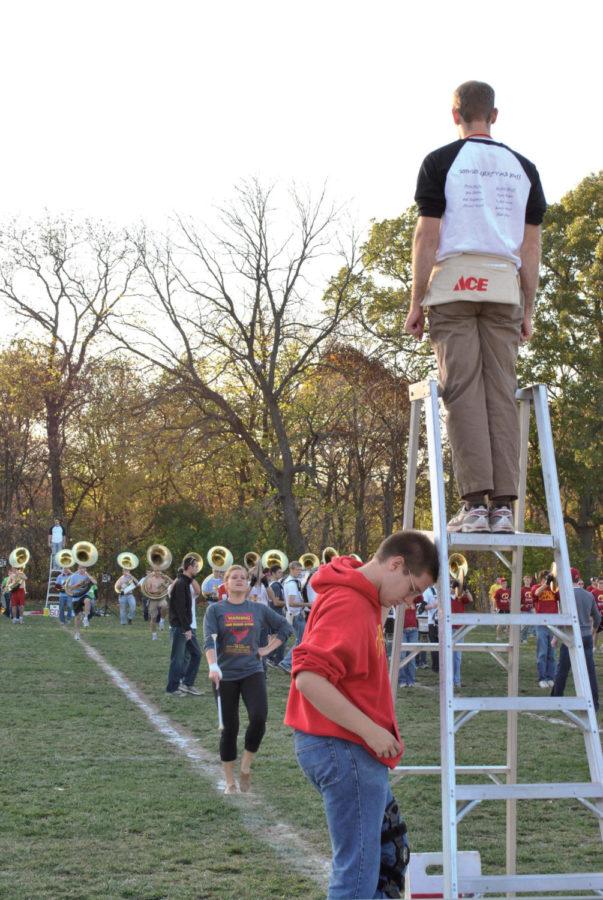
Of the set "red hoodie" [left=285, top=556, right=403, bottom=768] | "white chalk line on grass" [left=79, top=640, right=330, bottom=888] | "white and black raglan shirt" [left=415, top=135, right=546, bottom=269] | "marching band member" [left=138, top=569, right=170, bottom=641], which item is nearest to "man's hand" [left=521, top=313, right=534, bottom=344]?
"white and black raglan shirt" [left=415, top=135, right=546, bottom=269]

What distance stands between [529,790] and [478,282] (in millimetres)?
2111

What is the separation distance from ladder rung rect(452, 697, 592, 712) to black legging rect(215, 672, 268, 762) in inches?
222

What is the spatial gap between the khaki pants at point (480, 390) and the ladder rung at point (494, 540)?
21 centimetres

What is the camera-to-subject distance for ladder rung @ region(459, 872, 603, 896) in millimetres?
4297

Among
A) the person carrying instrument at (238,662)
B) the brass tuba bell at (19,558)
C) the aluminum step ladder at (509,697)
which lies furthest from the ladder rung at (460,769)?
the brass tuba bell at (19,558)

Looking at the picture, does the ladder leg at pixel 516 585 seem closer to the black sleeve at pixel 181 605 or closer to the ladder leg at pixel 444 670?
the ladder leg at pixel 444 670

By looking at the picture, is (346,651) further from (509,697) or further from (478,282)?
(478,282)

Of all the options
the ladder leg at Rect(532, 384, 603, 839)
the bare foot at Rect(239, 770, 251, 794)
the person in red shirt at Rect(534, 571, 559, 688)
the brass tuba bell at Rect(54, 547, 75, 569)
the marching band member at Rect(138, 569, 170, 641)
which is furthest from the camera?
the brass tuba bell at Rect(54, 547, 75, 569)

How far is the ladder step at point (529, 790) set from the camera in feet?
14.0

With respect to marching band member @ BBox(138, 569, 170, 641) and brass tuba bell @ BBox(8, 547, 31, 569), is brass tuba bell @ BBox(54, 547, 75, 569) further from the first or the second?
marching band member @ BBox(138, 569, 170, 641)

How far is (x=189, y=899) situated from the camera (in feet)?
21.1

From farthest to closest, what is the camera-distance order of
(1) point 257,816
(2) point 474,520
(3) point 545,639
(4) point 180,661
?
(3) point 545,639
(4) point 180,661
(1) point 257,816
(2) point 474,520

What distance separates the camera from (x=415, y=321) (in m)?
5.23

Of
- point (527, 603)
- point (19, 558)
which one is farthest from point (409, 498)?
point (19, 558)
